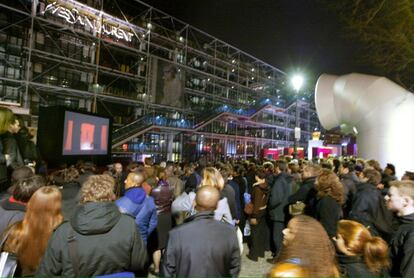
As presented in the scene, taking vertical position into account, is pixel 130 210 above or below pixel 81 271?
above

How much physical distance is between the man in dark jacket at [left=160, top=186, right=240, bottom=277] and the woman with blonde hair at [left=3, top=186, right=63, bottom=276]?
3.54 feet

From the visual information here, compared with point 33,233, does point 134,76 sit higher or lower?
higher

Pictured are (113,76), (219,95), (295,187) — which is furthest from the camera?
(219,95)

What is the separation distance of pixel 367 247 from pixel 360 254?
79 mm

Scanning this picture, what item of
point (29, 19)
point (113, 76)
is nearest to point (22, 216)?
point (29, 19)

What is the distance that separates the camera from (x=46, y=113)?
472 inches

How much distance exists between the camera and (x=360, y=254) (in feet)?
8.16

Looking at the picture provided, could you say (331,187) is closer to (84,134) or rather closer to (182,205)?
(182,205)

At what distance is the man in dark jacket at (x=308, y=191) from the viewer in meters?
5.22

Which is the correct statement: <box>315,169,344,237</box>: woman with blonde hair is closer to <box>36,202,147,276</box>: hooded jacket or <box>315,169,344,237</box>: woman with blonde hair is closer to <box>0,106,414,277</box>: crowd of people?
<box>0,106,414,277</box>: crowd of people

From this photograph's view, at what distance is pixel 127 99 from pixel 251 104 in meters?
20.7

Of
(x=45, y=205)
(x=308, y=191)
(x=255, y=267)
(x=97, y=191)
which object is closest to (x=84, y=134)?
(x=255, y=267)

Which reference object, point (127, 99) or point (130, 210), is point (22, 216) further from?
point (127, 99)

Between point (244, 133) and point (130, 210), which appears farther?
point (244, 133)
